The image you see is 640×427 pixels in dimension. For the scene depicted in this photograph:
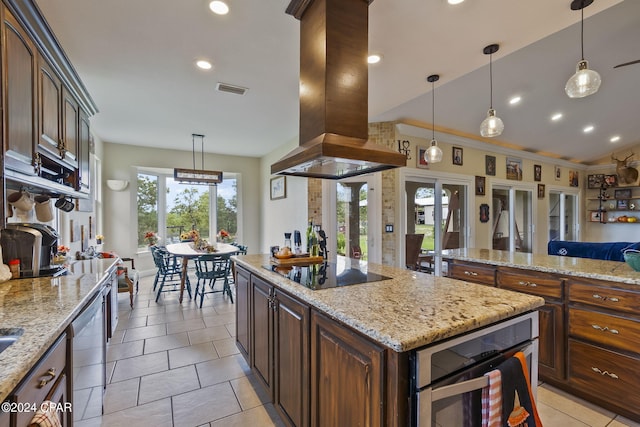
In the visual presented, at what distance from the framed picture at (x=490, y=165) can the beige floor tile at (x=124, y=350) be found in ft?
20.0

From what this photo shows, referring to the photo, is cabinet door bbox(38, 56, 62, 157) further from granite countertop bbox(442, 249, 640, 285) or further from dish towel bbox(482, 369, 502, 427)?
granite countertop bbox(442, 249, 640, 285)

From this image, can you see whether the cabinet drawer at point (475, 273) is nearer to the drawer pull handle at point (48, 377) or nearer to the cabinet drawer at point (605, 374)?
the cabinet drawer at point (605, 374)

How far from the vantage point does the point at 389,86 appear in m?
3.09

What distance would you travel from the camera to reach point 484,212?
18.3ft

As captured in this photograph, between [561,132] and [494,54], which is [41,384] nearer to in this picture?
[494,54]

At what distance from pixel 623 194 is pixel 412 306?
9872mm

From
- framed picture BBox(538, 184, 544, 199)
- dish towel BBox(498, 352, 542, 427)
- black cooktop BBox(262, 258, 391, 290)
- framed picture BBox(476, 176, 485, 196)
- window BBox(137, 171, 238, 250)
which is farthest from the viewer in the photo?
framed picture BBox(538, 184, 544, 199)

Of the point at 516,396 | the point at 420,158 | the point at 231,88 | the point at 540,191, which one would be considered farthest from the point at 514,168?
the point at 516,396

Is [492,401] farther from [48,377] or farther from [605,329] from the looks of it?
[48,377]

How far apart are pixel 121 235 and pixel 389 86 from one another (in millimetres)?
5483

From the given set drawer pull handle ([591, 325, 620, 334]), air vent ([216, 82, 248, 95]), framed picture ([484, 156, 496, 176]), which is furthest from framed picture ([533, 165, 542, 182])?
air vent ([216, 82, 248, 95])

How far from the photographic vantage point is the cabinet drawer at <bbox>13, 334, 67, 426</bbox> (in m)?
0.90

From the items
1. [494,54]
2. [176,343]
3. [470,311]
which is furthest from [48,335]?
[494,54]

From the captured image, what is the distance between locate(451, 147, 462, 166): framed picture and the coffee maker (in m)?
5.45
